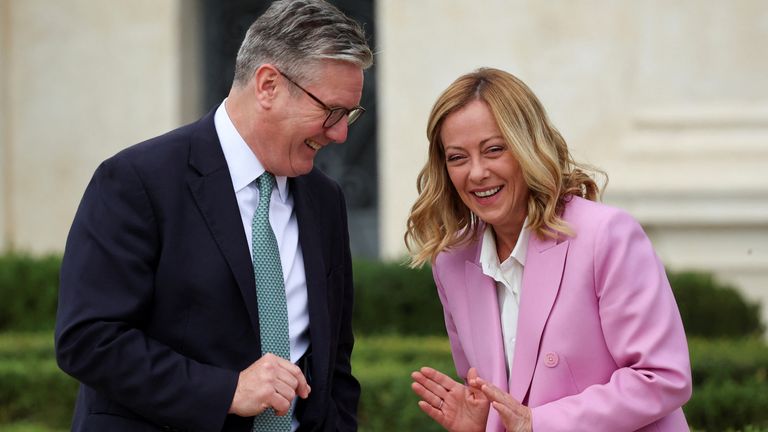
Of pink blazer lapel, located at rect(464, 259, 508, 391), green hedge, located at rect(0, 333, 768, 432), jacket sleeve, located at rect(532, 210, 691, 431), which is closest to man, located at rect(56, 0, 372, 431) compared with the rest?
pink blazer lapel, located at rect(464, 259, 508, 391)

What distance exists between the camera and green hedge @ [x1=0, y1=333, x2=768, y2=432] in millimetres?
5898

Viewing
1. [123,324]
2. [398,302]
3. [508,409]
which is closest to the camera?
[123,324]

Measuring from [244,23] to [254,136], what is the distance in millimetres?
7690

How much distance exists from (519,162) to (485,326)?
17.7 inches

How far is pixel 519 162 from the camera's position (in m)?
3.05

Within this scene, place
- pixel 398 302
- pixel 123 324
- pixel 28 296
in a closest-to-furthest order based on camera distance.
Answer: pixel 123 324 → pixel 398 302 → pixel 28 296

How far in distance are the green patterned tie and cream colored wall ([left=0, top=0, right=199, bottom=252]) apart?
7.44 meters

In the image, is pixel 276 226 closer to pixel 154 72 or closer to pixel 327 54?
pixel 327 54

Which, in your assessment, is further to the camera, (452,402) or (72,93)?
(72,93)

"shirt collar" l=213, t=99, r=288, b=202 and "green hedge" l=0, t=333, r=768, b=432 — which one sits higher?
"shirt collar" l=213, t=99, r=288, b=202

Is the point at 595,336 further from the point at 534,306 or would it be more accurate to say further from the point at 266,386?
the point at 266,386

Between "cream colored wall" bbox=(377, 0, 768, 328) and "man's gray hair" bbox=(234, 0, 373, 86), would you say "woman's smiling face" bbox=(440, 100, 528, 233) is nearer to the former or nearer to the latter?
"man's gray hair" bbox=(234, 0, 373, 86)

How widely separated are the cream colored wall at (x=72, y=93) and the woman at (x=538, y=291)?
24.2ft

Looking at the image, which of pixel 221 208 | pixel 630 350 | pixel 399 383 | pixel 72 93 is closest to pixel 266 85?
pixel 221 208
